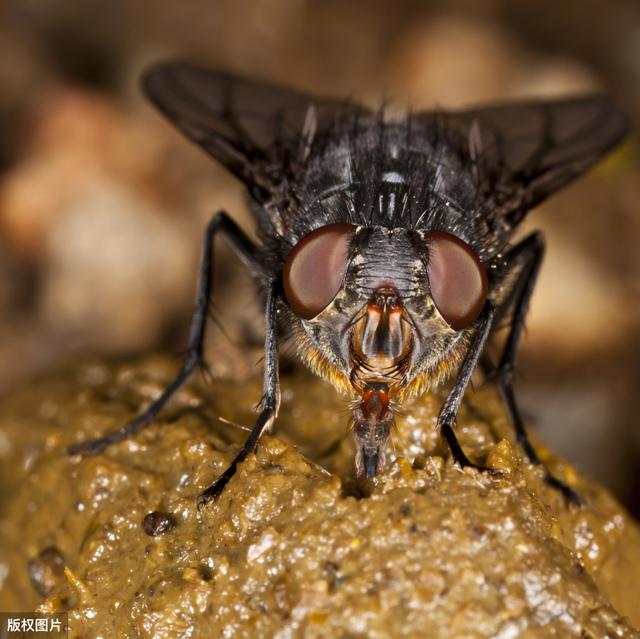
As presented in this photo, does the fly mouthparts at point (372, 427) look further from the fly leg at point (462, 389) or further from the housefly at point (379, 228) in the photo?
the fly leg at point (462, 389)

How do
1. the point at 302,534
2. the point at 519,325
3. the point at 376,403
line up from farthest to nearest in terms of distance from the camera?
the point at 519,325, the point at 376,403, the point at 302,534

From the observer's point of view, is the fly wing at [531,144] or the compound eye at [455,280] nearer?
the compound eye at [455,280]

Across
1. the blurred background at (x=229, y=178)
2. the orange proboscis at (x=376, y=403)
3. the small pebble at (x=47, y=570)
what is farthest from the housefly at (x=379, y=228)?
the blurred background at (x=229, y=178)

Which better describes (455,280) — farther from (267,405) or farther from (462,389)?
(267,405)

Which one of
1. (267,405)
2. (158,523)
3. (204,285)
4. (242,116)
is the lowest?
(158,523)

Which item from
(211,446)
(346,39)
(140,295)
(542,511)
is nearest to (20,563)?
(211,446)

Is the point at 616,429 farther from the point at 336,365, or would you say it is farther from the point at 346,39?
the point at 346,39

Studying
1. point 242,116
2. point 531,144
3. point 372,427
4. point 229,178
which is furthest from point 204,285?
point 229,178

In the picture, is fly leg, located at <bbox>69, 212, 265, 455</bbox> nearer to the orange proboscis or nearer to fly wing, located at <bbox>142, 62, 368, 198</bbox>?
fly wing, located at <bbox>142, 62, 368, 198</bbox>
